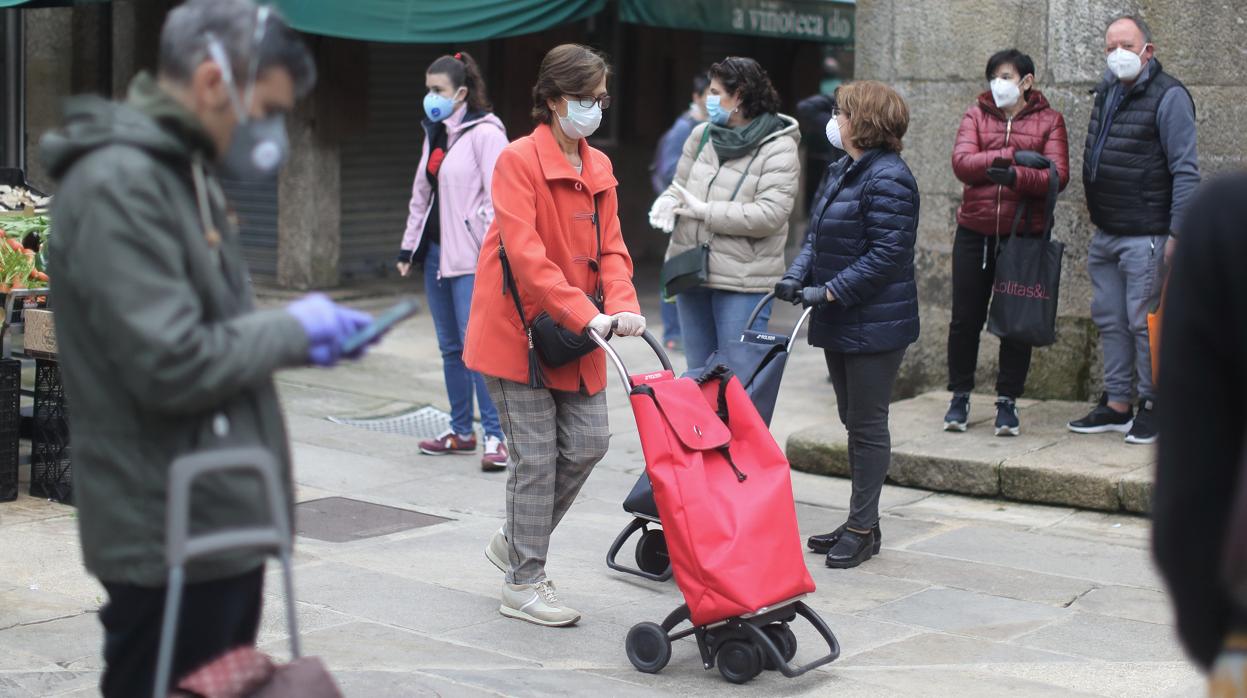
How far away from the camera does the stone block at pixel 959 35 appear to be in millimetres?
8109

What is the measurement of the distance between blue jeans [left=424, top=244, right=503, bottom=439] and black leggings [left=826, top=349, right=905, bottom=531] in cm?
200

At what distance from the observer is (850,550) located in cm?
593

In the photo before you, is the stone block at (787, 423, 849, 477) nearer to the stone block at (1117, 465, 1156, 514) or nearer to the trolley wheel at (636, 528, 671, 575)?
the stone block at (1117, 465, 1156, 514)

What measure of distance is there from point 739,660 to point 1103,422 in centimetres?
367

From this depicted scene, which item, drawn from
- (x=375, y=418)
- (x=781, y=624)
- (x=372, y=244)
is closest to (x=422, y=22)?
(x=372, y=244)

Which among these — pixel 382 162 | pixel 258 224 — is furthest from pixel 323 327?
pixel 382 162

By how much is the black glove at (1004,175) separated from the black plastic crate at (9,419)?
4378mm

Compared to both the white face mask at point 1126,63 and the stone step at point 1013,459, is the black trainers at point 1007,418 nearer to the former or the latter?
the stone step at point 1013,459

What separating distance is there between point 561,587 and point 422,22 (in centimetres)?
687

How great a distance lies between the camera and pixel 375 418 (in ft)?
28.1

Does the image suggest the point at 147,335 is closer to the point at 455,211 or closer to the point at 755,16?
the point at 455,211

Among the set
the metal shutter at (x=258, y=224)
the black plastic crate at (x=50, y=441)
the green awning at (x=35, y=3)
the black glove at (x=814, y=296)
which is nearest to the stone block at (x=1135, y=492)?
the black glove at (x=814, y=296)

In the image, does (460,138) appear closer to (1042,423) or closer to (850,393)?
(850,393)

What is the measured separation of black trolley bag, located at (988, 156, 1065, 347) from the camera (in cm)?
723
